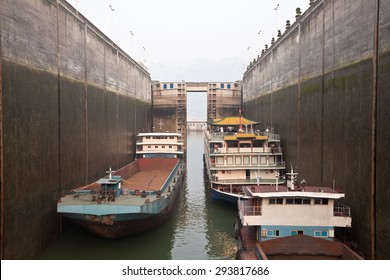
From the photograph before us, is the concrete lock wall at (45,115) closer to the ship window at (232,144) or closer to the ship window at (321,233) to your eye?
the ship window at (232,144)

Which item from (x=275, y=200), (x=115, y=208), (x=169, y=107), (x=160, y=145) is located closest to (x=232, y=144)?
(x=275, y=200)

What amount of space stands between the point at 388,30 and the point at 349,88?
4564 mm

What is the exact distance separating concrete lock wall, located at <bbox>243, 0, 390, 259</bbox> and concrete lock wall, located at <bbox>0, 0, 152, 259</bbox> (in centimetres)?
1763

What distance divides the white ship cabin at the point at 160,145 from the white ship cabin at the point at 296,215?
28603 millimetres

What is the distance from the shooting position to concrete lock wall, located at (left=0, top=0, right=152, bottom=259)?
16922 millimetres

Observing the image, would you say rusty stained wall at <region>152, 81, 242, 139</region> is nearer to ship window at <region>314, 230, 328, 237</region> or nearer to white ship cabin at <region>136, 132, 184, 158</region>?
white ship cabin at <region>136, 132, 184, 158</region>

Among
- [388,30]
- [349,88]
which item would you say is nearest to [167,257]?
[349,88]

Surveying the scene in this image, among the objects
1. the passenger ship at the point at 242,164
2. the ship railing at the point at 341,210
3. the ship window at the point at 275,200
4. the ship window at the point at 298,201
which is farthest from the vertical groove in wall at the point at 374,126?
the passenger ship at the point at 242,164

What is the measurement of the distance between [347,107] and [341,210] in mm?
6082

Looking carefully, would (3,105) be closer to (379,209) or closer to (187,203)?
(379,209)

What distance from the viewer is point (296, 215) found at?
59.7 ft

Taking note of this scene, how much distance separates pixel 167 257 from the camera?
21.2 m

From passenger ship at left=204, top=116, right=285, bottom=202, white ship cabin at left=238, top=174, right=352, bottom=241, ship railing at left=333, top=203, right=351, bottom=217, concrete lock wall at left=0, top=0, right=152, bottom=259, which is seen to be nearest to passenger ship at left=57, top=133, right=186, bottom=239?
concrete lock wall at left=0, top=0, right=152, bottom=259

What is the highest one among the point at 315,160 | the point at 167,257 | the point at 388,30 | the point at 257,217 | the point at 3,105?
the point at 388,30
